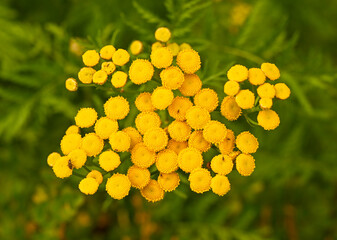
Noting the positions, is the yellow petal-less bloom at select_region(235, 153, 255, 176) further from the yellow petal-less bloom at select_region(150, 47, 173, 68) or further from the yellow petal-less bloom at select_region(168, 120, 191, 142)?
the yellow petal-less bloom at select_region(150, 47, 173, 68)

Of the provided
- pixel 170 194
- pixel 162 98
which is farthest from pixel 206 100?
pixel 170 194

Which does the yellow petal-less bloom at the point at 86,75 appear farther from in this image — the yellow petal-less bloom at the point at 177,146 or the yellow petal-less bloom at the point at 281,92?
the yellow petal-less bloom at the point at 281,92

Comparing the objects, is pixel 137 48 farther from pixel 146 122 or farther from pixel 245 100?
pixel 245 100

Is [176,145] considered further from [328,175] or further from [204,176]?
[328,175]

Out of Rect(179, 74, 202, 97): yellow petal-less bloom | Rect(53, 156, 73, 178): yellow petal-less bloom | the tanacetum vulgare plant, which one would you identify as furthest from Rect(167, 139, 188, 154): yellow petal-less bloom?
Rect(53, 156, 73, 178): yellow petal-less bloom

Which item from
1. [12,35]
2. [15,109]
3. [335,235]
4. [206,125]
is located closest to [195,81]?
[206,125]

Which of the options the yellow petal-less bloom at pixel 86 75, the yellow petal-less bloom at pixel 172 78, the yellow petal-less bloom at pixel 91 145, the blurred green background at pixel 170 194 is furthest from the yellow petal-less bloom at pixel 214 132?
the blurred green background at pixel 170 194
